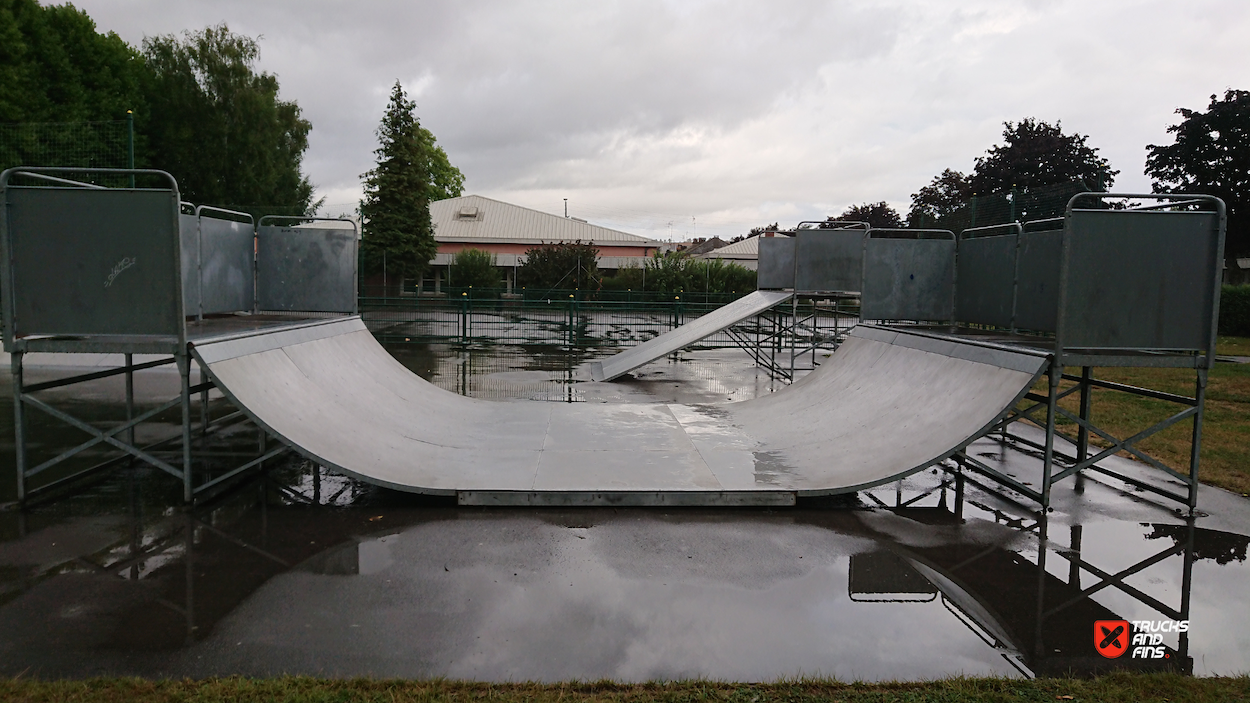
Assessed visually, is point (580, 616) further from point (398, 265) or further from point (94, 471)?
point (398, 265)

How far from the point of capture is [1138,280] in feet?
20.9

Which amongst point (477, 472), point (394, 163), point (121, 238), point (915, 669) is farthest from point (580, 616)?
point (394, 163)

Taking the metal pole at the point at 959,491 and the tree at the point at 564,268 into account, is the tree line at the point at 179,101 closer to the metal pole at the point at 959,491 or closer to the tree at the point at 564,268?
the tree at the point at 564,268

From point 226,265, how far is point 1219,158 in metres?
44.4

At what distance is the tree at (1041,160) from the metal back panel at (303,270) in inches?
1548

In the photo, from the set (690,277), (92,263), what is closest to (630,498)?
(92,263)

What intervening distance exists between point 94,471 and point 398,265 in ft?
127

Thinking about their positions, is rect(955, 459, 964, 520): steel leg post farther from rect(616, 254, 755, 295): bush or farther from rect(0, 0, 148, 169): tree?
rect(616, 254, 755, 295): bush

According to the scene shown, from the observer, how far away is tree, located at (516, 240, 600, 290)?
4281 cm

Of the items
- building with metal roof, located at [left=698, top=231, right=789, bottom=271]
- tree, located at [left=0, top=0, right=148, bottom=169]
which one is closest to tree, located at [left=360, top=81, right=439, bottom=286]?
tree, located at [left=0, top=0, right=148, bottom=169]

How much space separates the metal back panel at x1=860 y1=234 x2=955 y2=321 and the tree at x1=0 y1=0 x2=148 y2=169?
20496 mm

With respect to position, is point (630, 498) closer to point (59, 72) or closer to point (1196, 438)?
point (1196, 438)

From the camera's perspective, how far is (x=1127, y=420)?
10805mm

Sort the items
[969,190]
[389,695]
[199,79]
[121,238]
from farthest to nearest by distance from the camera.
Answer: [969,190]
[199,79]
[121,238]
[389,695]
